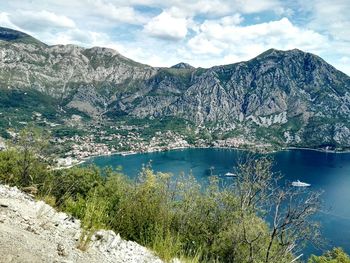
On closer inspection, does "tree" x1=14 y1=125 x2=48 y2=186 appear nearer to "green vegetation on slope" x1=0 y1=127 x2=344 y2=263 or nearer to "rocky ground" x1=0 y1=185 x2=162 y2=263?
"green vegetation on slope" x1=0 y1=127 x2=344 y2=263

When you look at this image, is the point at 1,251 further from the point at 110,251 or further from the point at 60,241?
the point at 110,251

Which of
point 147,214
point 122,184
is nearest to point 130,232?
point 147,214

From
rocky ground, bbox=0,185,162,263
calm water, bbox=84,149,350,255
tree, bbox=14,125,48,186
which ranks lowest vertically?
calm water, bbox=84,149,350,255

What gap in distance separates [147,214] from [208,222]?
14.1 m

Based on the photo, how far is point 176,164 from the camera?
179625mm

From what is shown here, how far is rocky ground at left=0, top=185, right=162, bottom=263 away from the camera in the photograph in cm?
615

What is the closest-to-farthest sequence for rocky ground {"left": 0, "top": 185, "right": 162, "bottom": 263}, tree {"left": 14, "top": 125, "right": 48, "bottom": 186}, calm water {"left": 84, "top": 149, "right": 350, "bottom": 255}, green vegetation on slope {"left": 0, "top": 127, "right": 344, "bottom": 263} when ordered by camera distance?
rocky ground {"left": 0, "top": 185, "right": 162, "bottom": 263} < green vegetation on slope {"left": 0, "top": 127, "right": 344, "bottom": 263} < tree {"left": 14, "top": 125, "right": 48, "bottom": 186} < calm water {"left": 84, "top": 149, "right": 350, "bottom": 255}

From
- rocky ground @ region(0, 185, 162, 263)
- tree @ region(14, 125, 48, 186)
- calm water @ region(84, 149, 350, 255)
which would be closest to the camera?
rocky ground @ region(0, 185, 162, 263)

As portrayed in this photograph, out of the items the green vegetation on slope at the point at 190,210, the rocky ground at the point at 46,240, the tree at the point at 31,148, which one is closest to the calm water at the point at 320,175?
the tree at the point at 31,148

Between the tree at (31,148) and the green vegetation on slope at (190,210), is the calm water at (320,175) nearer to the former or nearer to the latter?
the tree at (31,148)

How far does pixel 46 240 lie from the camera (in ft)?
23.1

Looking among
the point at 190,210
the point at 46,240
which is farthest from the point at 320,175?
the point at 46,240

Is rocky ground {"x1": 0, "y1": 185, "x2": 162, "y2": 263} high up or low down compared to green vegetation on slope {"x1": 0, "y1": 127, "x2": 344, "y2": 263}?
up

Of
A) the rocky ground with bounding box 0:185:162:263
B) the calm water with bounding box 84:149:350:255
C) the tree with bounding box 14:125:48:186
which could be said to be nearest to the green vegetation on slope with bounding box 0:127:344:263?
the tree with bounding box 14:125:48:186
